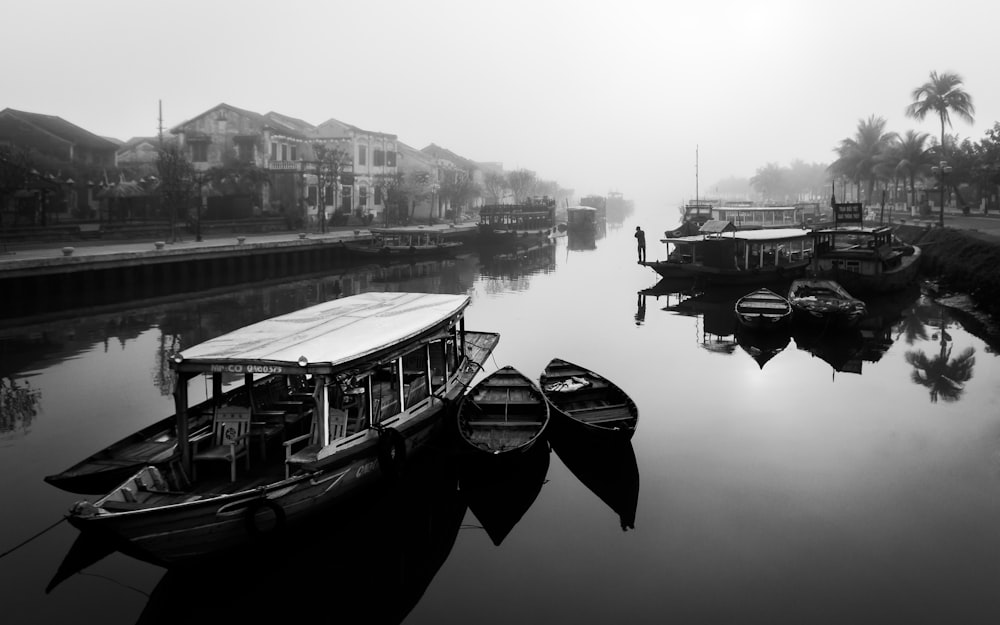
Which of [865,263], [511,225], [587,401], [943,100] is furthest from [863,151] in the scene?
[587,401]

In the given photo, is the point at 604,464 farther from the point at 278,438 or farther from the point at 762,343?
the point at 762,343

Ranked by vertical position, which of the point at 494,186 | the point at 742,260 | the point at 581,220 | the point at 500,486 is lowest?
the point at 500,486

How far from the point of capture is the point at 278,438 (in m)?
10.2

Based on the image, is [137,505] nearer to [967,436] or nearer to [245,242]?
[967,436]

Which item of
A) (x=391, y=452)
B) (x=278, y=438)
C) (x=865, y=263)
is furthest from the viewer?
(x=865, y=263)

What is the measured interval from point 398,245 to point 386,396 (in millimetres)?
33971

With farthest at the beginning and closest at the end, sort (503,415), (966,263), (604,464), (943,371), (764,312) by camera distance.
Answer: (966,263)
(764,312)
(943,371)
(503,415)
(604,464)

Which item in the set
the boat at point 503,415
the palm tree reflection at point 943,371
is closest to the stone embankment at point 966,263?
the palm tree reflection at point 943,371

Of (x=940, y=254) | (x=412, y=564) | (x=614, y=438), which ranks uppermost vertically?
(x=940, y=254)

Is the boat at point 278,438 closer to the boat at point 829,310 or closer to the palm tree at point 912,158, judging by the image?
the boat at point 829,310

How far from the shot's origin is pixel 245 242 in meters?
38.4

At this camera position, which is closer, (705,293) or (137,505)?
(137,505)

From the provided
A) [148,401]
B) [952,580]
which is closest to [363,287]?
[148,401]

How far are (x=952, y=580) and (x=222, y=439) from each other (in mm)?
9188
